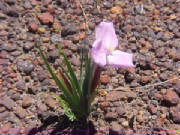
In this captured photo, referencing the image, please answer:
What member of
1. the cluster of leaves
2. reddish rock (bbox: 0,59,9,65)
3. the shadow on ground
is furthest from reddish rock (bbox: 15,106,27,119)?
reddish rock (bbox: 0,59,9,65)

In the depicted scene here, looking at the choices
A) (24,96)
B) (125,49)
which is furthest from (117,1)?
(24,96)

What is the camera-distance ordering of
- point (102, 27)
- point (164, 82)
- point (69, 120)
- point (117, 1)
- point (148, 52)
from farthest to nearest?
point (117, 1) → point (148, 52) → point (164, 82) → point (69, 120) → point (102, 27)

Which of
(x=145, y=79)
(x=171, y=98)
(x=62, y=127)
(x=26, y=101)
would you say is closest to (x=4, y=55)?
(x=26, y=101)

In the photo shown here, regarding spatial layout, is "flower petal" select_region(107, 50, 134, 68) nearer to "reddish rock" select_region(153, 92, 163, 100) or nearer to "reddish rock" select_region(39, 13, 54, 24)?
"reddish rock" select_region(153, 92, 163, 100)

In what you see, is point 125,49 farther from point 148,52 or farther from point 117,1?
point 117,1

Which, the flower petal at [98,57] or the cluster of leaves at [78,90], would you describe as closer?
the flower petal at [98,57]

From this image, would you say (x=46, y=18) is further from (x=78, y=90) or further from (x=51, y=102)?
(x=78, y=90)

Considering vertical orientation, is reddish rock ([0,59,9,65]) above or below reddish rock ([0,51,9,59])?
below

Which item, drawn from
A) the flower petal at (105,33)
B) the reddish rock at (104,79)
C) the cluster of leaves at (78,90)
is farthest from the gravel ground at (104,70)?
the flower petal at (105,33)

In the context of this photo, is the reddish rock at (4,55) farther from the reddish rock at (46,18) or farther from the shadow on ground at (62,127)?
the shadow on ground at (62,127)
